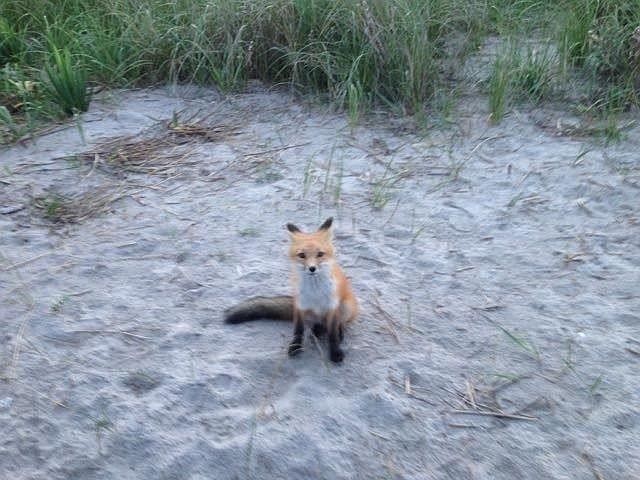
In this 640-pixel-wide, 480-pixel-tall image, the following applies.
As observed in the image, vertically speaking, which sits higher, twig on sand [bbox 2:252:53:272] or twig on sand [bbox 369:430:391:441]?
twig on sand [bbox 2:252:53:272]

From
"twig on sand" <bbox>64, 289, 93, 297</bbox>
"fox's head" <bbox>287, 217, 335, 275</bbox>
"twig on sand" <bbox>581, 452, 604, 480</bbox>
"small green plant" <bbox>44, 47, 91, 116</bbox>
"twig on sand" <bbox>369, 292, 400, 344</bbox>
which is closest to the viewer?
"twig on sand" <bbox>581, 452, 604, 480</bbox>

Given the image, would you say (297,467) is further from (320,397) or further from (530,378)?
(530,378)

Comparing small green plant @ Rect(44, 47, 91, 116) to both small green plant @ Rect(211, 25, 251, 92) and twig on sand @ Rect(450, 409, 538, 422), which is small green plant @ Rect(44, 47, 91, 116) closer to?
small green plant @ Rect(211, 25, 251, 92)

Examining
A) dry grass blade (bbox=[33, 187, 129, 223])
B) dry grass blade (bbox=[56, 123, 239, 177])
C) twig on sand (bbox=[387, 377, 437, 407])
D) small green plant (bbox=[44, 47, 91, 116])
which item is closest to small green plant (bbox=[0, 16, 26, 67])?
small green plant (bbox=[44, 47, 91, 116])

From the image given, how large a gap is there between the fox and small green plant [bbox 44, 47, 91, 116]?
2999 mm

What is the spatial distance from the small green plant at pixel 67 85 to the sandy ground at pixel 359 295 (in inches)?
8.3

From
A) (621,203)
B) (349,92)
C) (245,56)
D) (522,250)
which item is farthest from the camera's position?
(245,56)

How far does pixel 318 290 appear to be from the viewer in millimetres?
3094

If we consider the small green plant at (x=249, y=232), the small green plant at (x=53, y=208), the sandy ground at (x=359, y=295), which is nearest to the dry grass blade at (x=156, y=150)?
the sandy ground at (x=359, y=295)

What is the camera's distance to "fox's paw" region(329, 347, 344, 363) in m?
3.13

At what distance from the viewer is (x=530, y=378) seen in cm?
302

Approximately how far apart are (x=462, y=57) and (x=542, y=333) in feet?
10.7

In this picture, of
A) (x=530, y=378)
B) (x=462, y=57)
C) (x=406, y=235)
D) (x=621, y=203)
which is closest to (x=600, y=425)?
(x=530, y=378)

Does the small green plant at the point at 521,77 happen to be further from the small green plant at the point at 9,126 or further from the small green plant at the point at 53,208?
the small green plant at the point at 9,126
